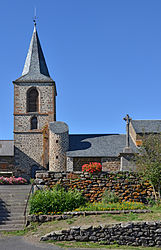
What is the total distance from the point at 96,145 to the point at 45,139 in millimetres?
4933

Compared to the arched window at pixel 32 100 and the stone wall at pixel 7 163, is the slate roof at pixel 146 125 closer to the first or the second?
the arched window at pixel 32 100

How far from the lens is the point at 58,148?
89.3 feet

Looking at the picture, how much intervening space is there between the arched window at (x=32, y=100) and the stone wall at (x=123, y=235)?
2094 centimetres

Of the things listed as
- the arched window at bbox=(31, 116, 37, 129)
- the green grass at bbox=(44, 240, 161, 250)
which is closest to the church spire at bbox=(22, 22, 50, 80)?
the arched window at bbox=(31, 116, 37, 129)

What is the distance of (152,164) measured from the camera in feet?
46.7

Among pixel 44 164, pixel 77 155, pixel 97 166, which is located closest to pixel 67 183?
pixel 97 166

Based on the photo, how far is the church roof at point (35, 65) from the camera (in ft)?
101

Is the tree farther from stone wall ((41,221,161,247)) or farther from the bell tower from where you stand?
the bell tower

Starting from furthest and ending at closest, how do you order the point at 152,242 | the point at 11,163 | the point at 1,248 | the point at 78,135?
the point at 78,135 < the point at 11,163 < the point at 152,242 < the point at 1,248

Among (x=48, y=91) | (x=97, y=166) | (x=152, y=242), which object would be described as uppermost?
(x=48, y=91)

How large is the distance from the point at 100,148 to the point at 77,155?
2.49 metres

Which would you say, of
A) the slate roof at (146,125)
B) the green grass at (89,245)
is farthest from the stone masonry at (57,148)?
the green grass at (89,245)

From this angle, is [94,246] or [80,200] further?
[80,200]

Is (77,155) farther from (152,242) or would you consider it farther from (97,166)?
(152,242)
